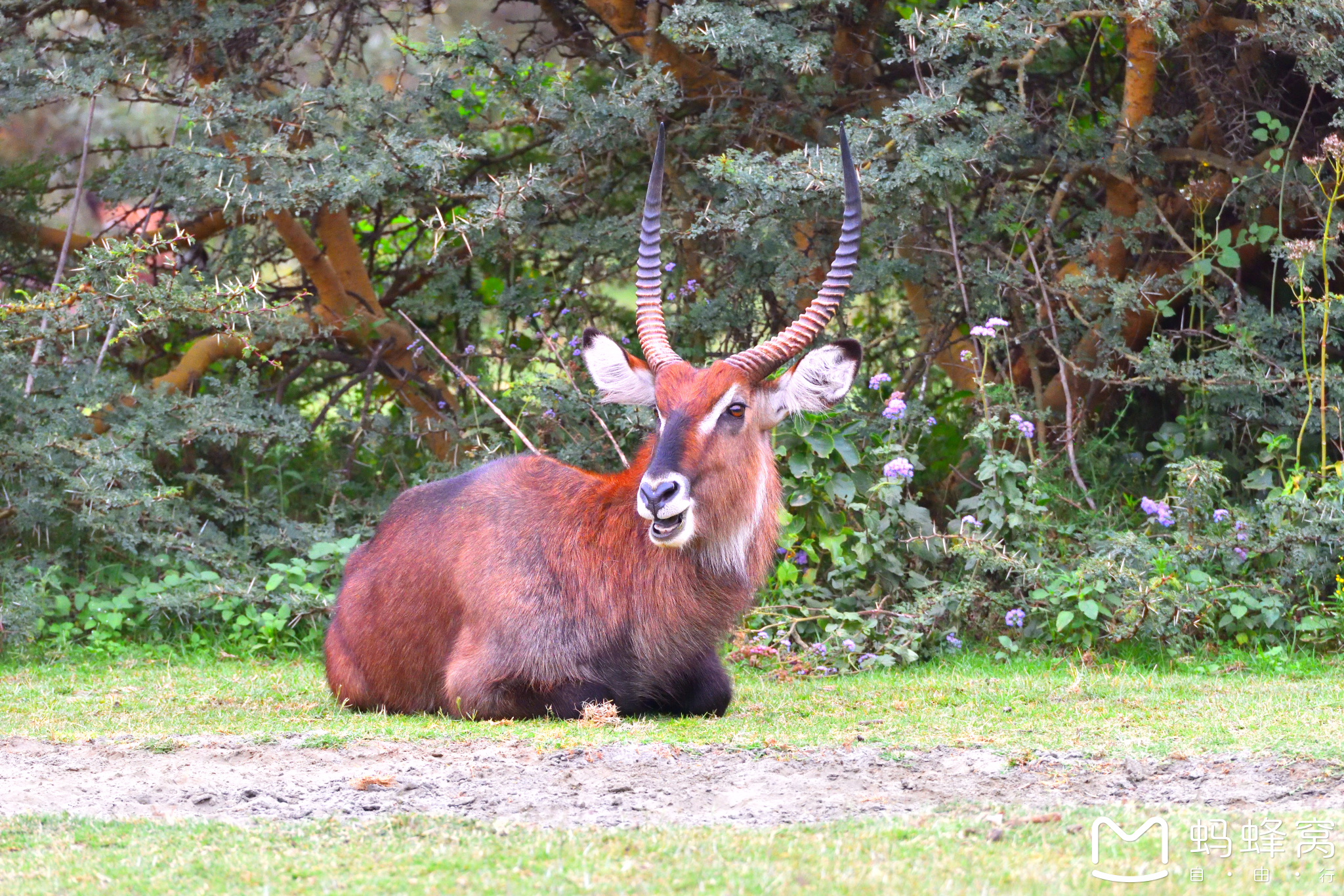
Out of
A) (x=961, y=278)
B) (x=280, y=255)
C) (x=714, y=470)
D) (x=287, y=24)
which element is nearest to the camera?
(x=714, y=470)

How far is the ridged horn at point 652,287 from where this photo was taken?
6332 mm

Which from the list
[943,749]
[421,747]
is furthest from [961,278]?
[421,747]

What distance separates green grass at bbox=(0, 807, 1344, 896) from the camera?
11.6 feet

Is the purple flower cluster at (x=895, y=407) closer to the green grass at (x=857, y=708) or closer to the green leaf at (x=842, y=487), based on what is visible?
the green leaf at (x=842, y=487)

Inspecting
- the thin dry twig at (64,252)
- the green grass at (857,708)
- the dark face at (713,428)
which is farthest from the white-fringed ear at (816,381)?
the thin dry twig at (64,252)

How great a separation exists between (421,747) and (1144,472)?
5.71m

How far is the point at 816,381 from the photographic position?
20.7 ft

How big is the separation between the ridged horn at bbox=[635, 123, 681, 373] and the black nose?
2.49 feet

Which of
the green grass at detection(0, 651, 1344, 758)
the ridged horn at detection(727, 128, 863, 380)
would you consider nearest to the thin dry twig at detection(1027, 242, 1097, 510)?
the green grass at detection(0, 651, 1344, 758)

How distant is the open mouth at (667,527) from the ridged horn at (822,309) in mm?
736

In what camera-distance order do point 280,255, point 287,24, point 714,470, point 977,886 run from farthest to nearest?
point 280,255
point 287,24
point 714,470
point 977,886

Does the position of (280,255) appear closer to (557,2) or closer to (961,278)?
(557,2)

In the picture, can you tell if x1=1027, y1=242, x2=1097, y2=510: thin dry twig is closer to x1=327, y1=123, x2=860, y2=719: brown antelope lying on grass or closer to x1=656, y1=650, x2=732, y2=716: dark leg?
x1=327, y1=123, x2=860, y2=719: brown antelope lying on grass

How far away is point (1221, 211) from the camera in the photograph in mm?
8570
